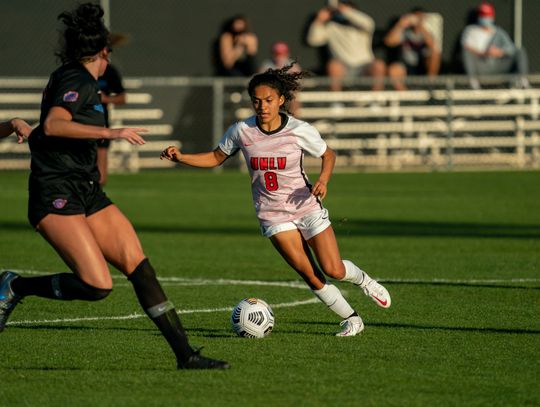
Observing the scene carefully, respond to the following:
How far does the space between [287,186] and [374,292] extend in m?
1.05

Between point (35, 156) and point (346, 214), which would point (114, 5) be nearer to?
point (346, 214)

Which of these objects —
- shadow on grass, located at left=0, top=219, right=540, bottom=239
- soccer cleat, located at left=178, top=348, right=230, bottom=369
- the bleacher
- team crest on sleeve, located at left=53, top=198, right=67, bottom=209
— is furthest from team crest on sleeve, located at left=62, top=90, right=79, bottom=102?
the bleacher

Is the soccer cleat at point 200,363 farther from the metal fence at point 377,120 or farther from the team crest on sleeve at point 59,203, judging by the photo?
the metal fence at point 377,120

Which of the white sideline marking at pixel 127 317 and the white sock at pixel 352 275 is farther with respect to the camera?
the white sideline marking at pixel 127 317

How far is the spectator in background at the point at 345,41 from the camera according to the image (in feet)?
91.9

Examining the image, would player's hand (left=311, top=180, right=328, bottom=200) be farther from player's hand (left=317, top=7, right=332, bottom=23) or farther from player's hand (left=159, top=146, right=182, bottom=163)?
player's hand (left=317, top=7, right=332, bottom=23)

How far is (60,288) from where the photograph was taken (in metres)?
8.38

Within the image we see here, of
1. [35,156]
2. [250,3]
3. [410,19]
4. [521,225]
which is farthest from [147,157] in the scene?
[35,156]

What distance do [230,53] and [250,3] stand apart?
5.64 feet

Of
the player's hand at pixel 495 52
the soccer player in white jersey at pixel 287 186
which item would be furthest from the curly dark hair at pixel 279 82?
the player's hand at pixel 495 52

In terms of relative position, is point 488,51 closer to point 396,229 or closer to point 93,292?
point 396,229

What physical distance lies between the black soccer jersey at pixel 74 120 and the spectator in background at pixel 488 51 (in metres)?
20.4

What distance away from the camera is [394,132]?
93.6 feet

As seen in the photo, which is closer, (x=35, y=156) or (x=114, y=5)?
(x=35, y=156)
